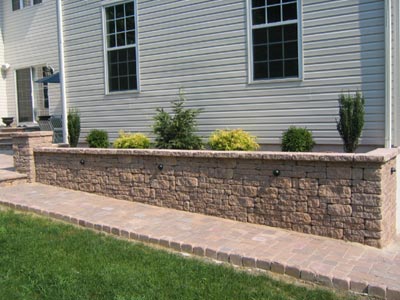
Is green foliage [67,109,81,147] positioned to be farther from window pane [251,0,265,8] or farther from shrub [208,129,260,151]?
window pane [251,0,265,8]

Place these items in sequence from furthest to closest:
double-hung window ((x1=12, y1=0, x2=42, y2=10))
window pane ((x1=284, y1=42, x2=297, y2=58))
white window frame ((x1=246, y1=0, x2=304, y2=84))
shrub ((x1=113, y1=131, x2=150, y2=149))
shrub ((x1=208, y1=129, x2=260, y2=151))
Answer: double-hung window ((x1=12, y1=0, x2=42, y2=10))
shrub ((x1=113, y1=131, x2=150, y2=149))
window pane ((x1=284, y1=42, x2=297, y2=58))
white window frame ((x1=246, y1=0, x2=304, y2=84))
shrub ((x1=208, y1=129, x2=260, y2=151))

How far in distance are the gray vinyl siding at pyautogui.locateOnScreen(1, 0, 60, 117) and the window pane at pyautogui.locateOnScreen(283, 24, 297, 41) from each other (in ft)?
25.8

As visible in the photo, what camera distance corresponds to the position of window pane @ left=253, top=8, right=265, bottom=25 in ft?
26.4

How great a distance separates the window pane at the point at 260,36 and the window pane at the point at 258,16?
5.7 inches

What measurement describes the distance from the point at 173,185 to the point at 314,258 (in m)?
2.89

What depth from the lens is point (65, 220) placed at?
6.70 metres

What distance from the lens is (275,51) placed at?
7.90m

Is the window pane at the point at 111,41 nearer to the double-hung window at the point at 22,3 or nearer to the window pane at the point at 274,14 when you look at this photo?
the window pane at the point at 274,14

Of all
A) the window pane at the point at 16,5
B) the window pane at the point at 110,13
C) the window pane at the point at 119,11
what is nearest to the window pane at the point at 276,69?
the window pane at the point at 119,11

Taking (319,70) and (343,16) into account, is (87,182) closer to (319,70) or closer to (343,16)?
(319,70)

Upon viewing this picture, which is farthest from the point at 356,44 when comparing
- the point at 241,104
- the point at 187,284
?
the point at 187,284

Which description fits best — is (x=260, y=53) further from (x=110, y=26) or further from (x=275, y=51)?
(x=110, y=26)

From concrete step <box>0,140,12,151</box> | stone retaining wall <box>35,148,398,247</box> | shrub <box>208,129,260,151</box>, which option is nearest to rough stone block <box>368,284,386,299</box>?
stone retaining wall <box>35,148,398,247</box>

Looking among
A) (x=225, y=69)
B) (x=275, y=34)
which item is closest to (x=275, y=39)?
(x=275, y=34)
